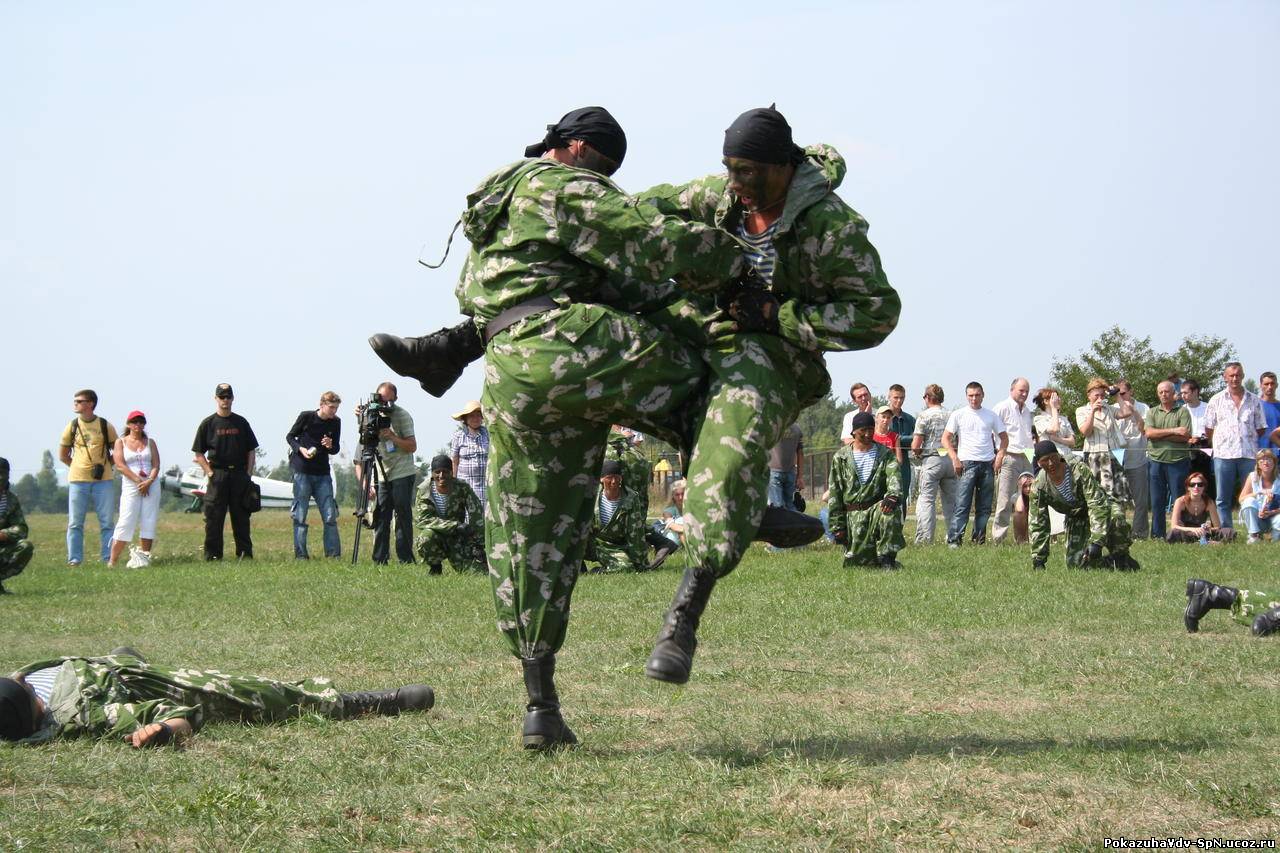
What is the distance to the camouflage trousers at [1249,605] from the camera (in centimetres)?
800

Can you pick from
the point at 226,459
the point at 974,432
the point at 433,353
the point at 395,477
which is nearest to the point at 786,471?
the point at 974,432

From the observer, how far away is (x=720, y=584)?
11.8 meters

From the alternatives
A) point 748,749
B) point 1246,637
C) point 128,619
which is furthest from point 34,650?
point 1246,637

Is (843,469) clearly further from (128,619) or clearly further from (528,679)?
(528,679)

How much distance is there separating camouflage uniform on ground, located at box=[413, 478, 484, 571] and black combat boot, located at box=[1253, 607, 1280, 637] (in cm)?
805

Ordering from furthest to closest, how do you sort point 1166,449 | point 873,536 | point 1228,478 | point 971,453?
point 1166,449, point 971,453, point 1228,478, point 873,536

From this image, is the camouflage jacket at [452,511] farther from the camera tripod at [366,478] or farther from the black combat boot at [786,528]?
the black combat boot at [786,528]

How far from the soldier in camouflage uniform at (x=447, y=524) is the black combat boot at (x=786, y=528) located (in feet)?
30.8

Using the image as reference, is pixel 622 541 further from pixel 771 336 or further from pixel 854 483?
pixel 771 336

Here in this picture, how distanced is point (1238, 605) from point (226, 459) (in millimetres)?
11946

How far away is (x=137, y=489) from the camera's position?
16.5 meters

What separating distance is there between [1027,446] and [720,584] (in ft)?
22.5

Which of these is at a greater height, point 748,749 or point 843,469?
point 843,469

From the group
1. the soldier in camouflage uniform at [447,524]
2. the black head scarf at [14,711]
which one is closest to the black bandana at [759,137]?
the black head scarf at [14,711]
